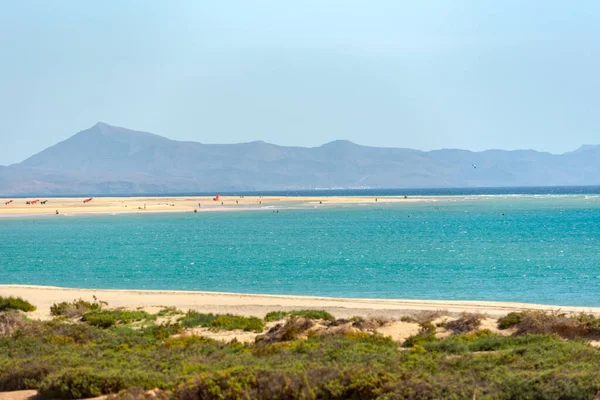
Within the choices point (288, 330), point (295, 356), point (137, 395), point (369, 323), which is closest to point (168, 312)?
point (288, 330)

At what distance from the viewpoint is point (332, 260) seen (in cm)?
3662

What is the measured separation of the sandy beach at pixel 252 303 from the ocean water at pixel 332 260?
2331 mm

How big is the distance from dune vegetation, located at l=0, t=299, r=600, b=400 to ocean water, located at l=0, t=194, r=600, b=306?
943 cm

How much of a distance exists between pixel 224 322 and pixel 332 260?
66.6 ft

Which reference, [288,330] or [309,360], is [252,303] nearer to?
[288,330]

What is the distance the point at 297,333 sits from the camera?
49.7 feet

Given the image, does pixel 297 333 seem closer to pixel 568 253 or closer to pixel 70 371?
pixel 70 371

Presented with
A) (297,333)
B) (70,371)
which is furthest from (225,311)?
(70,371)

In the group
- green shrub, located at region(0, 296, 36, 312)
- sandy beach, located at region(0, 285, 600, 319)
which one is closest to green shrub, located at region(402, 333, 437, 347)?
sandy beach, located at region(0, 285, 600, 319)

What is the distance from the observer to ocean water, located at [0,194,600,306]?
2697 centimetres

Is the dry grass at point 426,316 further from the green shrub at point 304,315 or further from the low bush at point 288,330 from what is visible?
the low bush at point 288,330

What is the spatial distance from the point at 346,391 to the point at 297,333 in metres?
5.67

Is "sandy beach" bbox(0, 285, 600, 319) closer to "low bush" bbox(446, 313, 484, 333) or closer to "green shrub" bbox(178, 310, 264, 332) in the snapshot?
"green shrub" bbox(178, 310, 264, 332)

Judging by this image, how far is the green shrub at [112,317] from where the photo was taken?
1703 centimetres
